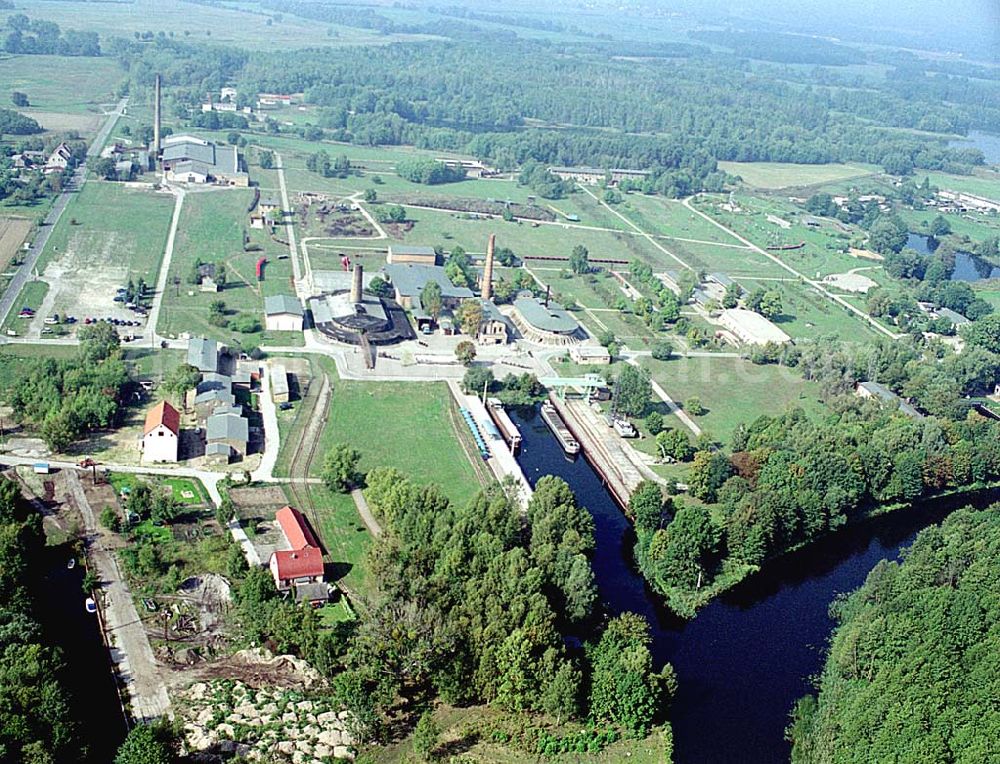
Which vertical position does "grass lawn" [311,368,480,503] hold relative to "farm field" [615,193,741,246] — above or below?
below

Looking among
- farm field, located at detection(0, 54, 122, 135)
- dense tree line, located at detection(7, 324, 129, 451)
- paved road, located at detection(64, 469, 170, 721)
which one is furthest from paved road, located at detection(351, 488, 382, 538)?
farm field, located at detection(0, 54, 122, 135)

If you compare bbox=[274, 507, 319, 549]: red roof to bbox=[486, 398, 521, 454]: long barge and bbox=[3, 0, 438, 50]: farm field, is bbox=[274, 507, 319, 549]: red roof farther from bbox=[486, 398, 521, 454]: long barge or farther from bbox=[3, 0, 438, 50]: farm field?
bbox=[3, 0, 438, 50]: farm field

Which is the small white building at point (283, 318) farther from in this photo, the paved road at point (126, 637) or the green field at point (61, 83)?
the green field at point (61, 83)

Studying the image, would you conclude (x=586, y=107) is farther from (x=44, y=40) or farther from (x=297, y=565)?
(x=297, y=565)

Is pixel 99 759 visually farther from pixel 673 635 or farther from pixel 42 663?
pixel 673 635

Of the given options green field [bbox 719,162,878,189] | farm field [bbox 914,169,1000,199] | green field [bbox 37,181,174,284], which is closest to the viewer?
green field [bbox 37,181,174,284]

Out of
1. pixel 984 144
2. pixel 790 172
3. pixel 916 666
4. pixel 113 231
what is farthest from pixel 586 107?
pixel 916 666
